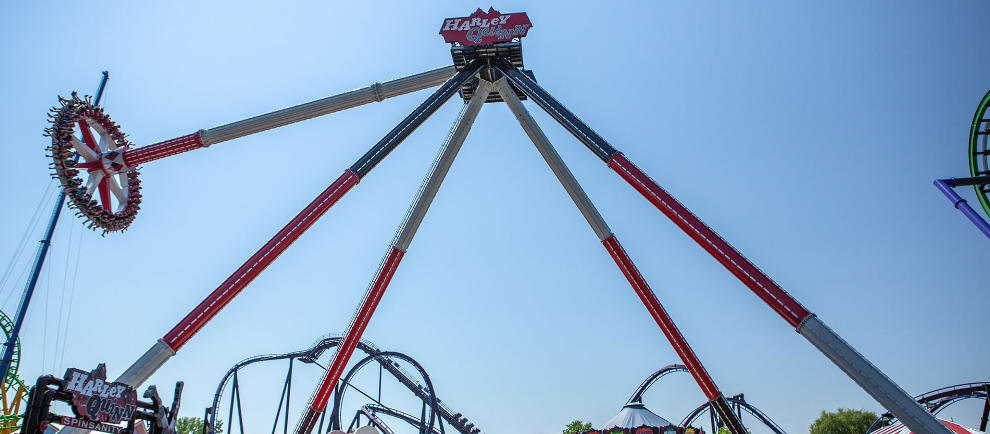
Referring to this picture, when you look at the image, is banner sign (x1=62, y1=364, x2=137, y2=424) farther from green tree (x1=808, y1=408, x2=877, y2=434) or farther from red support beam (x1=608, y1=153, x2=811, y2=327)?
green tree (x1=808, y1=408, x2=877, y2=434)

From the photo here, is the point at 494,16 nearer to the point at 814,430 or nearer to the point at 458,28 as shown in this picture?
the point at 458,28

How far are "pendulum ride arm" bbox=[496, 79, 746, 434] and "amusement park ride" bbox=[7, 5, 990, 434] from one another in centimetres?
3

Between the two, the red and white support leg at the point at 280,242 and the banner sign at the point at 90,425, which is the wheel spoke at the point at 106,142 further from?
the banner sign at the point at 90,425

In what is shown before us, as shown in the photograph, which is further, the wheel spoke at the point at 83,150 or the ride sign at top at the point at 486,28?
the ride sign at top at the point at 486,28

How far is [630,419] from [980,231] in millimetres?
14426

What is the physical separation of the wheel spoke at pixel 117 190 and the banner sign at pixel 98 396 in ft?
32.4

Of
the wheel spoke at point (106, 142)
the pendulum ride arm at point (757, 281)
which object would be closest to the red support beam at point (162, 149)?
the wheel spoke at point (106, 142)

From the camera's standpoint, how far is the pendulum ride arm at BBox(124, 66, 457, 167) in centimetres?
1916

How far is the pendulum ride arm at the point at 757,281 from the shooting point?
13438 millimetres

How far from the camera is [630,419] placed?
1010 inches

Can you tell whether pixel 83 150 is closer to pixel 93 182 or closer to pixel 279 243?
pixel 93 182

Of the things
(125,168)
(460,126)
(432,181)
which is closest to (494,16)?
(460,126)

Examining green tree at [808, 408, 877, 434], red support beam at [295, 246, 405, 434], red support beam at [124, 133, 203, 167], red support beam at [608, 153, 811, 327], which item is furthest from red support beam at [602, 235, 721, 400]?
green tree at [808, 408, 877, 434]

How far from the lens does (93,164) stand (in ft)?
60.5
